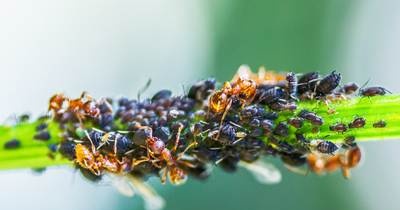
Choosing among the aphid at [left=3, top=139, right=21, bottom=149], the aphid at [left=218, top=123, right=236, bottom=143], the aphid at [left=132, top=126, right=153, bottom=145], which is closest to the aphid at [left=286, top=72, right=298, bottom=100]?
the aphid at [left=218, top=123, right=236, bottom=143]

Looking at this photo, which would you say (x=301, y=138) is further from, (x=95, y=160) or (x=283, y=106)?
(x=95, y=160)

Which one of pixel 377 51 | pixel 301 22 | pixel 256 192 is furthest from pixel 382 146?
pixel 256 192

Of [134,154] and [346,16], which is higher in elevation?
[134,154]

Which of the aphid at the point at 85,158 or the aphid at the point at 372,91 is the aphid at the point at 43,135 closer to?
the aphid at the point at 85,158

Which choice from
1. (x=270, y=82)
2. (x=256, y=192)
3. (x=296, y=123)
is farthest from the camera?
(x=256, y=192)

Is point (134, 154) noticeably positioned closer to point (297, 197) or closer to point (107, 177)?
point (107, 177)

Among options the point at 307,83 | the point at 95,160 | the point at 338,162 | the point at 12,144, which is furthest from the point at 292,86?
the point at 12,144

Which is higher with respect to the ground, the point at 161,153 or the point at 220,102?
the point at 220,102

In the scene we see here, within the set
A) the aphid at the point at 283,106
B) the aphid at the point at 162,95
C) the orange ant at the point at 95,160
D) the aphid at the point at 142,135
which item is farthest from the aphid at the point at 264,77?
the orange ant at the point at 95,160
